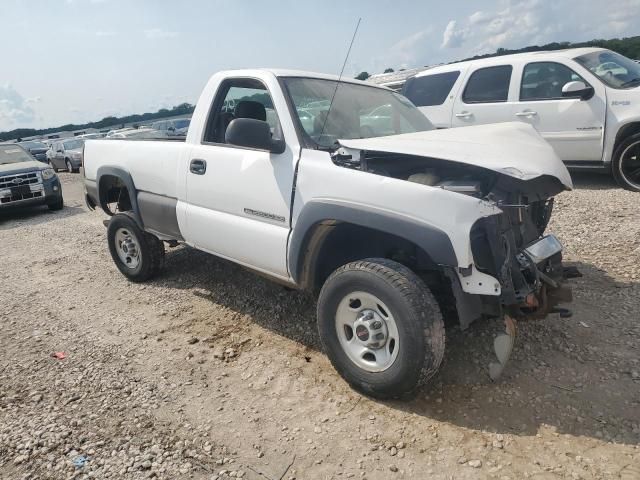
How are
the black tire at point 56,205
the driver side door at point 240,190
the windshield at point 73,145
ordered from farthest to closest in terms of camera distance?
1. the windshield at point 73,145
2. the black tire at point 56,205
3. the driver side door at point 240,190

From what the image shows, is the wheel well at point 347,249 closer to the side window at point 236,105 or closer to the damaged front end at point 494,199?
the damaged front end at point 494,199

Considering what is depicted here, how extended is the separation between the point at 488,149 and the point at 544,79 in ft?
17.9

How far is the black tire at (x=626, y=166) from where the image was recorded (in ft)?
21.7

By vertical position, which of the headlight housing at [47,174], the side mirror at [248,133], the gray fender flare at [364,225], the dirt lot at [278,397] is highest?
the side mirror at [248,133]

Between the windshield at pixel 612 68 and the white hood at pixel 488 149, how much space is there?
462 cm

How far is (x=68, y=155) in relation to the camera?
20453 mm

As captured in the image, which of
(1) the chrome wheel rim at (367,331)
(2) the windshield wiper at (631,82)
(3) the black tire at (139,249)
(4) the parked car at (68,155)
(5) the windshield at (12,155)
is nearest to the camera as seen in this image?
(1) the chrome wheel rim at (367,331)

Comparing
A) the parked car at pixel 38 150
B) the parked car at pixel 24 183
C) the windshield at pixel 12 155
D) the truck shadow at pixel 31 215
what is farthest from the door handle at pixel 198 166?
the parked car at pixel 38 150

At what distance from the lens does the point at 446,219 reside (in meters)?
2.59

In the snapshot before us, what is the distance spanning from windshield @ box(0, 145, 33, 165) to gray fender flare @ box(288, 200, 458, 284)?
9.98 meters

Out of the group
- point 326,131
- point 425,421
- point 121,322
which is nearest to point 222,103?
point 326,131

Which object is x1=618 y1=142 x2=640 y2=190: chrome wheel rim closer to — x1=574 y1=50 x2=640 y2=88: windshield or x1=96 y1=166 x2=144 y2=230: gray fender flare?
x1=574 y1=50 x2=640 y2=88: windshield

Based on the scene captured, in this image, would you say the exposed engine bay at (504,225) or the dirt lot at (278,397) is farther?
the exposed engine bay at (504,225)

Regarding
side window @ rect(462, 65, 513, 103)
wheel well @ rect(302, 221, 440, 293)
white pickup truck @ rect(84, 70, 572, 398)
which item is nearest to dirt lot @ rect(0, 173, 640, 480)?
→ white pickup truck @ rect(84, 70, 572, 398)
